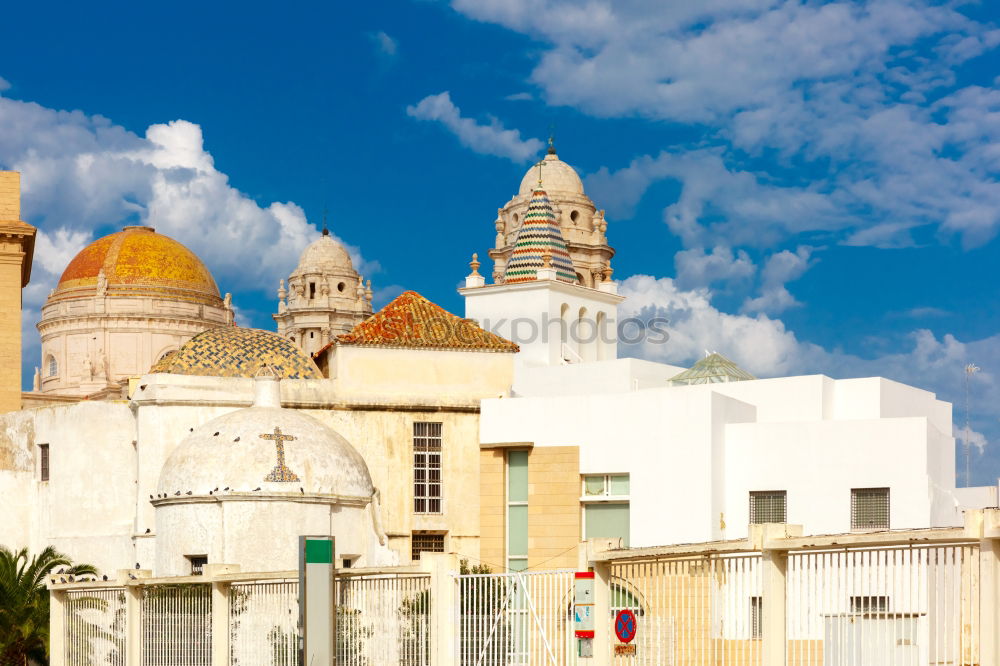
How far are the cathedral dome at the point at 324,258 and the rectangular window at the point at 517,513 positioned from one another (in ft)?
137

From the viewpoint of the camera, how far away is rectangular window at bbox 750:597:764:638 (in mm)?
11625

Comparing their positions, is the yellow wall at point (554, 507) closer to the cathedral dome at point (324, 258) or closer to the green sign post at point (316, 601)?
the green sign post at point (316, 601)

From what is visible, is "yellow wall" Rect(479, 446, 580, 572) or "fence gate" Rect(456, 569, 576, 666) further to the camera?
"yellow wall" Rect(479, 446, 580, 572)

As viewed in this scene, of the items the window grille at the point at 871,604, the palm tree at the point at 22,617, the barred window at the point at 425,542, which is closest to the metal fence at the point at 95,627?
the palm tree at the point at 22,617

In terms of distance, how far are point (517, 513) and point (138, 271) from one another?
110 ft

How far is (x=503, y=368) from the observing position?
32125mm

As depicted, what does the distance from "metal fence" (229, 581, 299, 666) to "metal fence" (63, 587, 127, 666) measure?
9.21 ft

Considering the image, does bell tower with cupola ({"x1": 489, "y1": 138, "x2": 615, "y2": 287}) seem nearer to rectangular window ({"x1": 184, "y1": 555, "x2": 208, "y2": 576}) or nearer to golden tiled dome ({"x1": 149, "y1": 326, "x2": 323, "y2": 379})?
golden tiled dome ({"x1": 149, "y1": 326, "x2": 323, "y2": 379})

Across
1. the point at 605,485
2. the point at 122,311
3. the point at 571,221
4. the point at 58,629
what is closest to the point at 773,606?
the point at 58,629

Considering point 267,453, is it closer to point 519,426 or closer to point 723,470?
point 519,426

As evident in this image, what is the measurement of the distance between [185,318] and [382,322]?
1139 inches

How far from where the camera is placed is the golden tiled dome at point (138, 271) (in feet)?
195

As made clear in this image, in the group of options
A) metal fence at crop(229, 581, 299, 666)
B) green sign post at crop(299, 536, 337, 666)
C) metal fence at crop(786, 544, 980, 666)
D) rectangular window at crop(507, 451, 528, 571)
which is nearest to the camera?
metal fence at crop(786, 544, 980, 666)

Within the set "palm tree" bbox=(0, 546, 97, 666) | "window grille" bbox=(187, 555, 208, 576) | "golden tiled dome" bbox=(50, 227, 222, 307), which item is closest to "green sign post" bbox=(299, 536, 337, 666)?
"palm tree" bbox=(0, 546, 97, 666)
